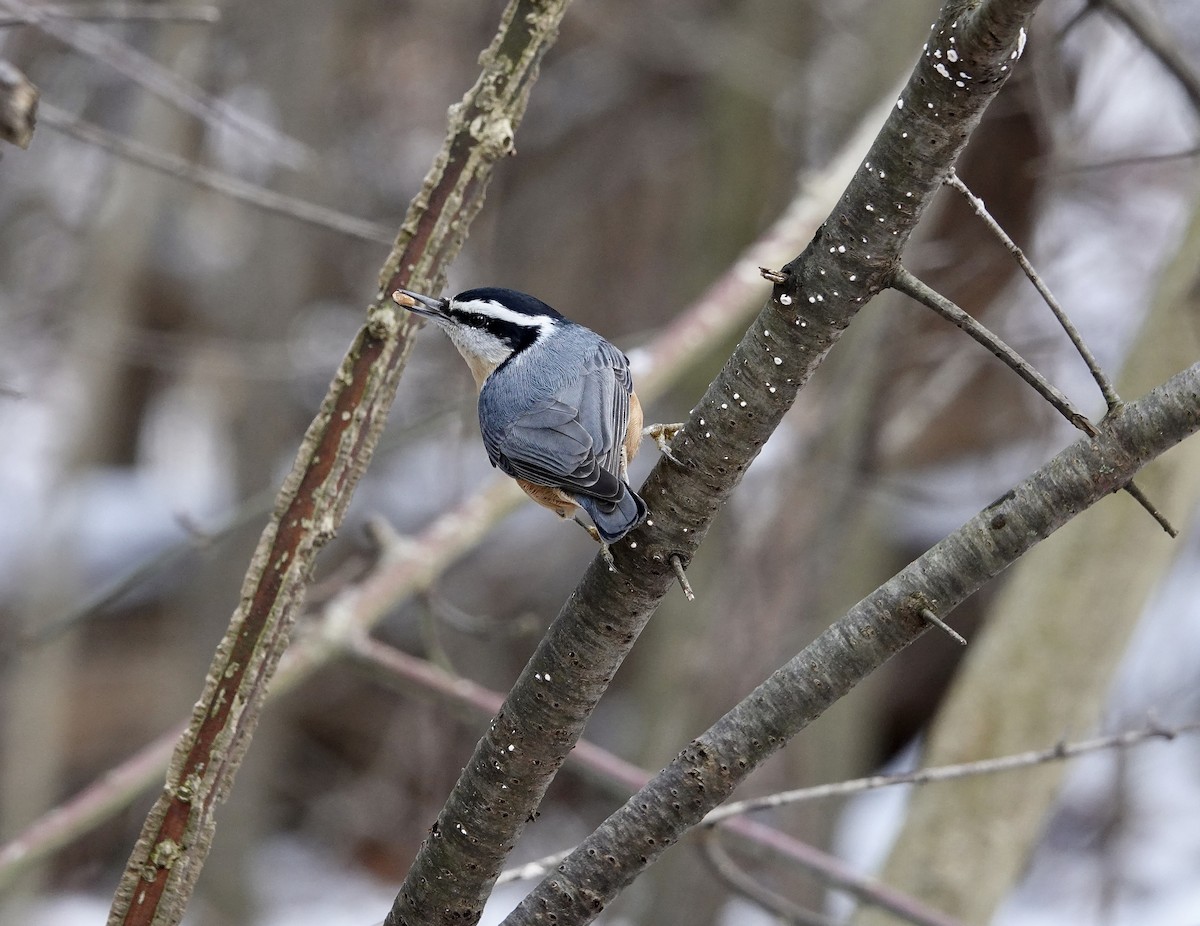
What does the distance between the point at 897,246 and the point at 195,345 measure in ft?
16.5

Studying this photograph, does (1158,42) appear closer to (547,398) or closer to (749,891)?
(547,398)

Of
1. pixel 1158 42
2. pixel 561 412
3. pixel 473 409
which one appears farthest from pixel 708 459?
pixel 473 409

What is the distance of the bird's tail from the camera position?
163 cm

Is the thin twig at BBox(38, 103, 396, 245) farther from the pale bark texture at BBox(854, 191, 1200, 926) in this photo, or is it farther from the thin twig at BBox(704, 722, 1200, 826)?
the pale bark texture at BBox(854, 191, 1200, 926)

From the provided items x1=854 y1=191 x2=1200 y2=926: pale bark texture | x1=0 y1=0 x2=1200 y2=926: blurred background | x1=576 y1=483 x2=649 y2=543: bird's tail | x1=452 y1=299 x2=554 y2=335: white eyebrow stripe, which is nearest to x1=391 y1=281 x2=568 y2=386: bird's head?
x1=452 y1=299 x2=554 y2=335: white eyebrow stripe

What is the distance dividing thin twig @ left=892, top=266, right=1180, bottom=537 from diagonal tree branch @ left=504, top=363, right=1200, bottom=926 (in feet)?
0.10

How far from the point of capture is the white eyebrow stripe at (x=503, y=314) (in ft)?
8.63

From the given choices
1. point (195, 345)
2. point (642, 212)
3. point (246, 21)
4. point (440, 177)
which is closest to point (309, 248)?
point (246, 21)

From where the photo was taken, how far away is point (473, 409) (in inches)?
163

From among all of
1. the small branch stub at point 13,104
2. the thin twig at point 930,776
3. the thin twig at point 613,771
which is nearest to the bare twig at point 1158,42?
the thin twig at point 930,776

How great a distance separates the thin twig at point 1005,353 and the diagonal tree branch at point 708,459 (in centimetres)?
3

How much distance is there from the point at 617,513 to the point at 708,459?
301 mm

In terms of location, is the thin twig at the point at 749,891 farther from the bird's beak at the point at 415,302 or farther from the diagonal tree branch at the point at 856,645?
the bird's beak at the point at 415,302

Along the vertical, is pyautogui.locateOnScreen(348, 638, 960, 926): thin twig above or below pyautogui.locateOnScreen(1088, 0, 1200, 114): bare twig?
below
